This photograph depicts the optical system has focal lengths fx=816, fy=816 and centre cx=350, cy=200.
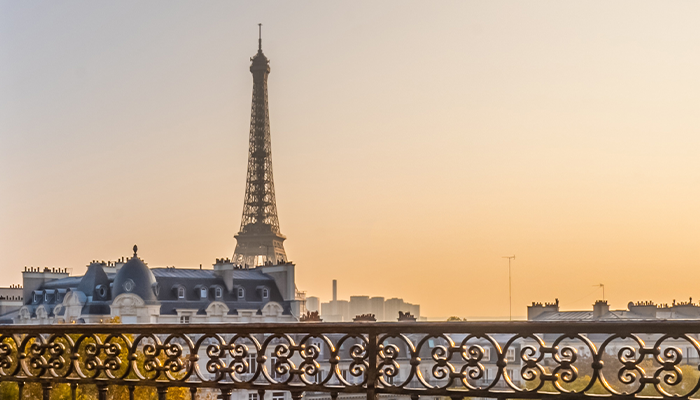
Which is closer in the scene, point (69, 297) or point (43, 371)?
→ point (43, 371)

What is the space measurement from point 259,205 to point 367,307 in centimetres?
1416

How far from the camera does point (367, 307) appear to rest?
64062 mm

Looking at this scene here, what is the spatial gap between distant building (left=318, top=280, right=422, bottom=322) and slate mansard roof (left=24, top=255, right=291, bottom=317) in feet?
57.7

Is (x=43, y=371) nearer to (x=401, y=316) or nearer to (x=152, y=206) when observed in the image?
(x=401, y=316)

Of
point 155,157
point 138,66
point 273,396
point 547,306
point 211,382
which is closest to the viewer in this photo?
point 211,382

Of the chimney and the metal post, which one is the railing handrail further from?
the chimney

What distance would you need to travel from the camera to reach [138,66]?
1178 inches

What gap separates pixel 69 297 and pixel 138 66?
1436 centimetres

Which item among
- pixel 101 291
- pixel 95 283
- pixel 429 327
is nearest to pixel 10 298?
pixel 95 283

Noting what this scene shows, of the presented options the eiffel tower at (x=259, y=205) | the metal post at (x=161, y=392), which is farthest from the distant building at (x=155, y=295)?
the metal post at (x=161, y=392)

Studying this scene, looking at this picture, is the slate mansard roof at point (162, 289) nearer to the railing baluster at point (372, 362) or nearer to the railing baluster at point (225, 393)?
the railing baluster at point (225, 393)

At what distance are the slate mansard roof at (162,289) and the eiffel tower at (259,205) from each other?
7836mm

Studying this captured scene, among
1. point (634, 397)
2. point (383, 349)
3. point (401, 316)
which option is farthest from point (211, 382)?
point (401, 316)

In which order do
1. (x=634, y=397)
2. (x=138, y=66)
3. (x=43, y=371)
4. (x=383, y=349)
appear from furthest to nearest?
(x=138, y=66), (x=43, y=371), (x=383, y=349), (x=634, y=397)
